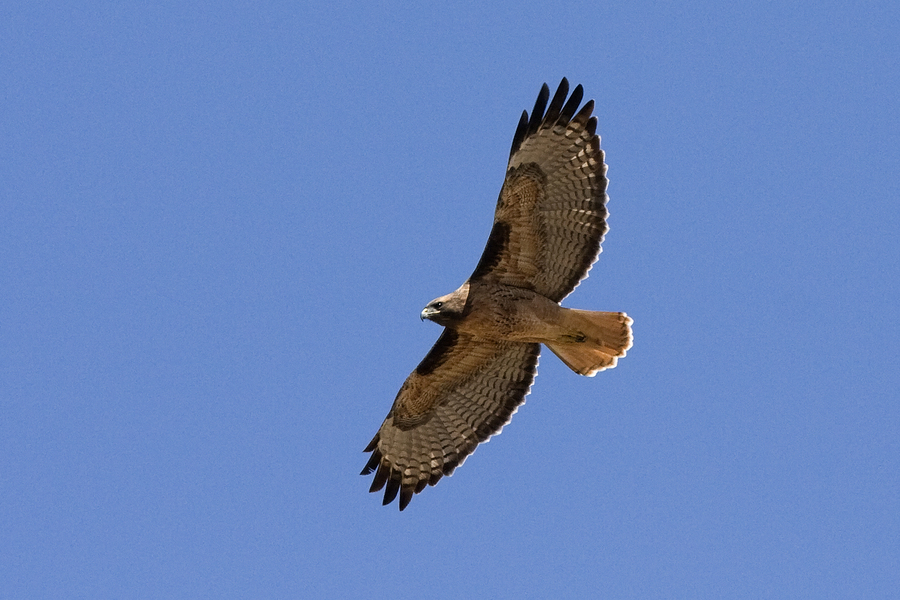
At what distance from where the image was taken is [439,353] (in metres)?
12.5

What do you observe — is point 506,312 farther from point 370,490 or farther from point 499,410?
point 370,490

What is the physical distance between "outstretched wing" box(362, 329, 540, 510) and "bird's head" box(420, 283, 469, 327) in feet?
2.36

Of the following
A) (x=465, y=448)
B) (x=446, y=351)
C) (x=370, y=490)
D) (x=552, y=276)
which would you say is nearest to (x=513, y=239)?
(x=552, y=276)

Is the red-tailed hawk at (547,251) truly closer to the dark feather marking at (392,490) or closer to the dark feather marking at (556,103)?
the dark feather marking at (556,103)

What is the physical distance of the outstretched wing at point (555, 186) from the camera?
38.7 feet

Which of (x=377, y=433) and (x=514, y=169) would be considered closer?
(x=514, y=169)

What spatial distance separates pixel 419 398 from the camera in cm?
1288

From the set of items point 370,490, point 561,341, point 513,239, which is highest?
point 513,239

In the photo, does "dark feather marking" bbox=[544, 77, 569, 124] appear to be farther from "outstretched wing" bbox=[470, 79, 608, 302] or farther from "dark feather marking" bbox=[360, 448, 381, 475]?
"dark feather marking" bbox=[360, 448, 381, 475]

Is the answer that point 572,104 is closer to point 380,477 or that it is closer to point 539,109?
point 539,109

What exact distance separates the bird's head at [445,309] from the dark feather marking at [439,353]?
619 millimetres

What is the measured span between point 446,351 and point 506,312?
1011mm

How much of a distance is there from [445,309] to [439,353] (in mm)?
900

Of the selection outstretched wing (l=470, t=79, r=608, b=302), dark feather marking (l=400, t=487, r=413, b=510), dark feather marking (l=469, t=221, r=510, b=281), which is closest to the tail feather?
outstretched wing (l=470, t=79, r=608, b=302)
